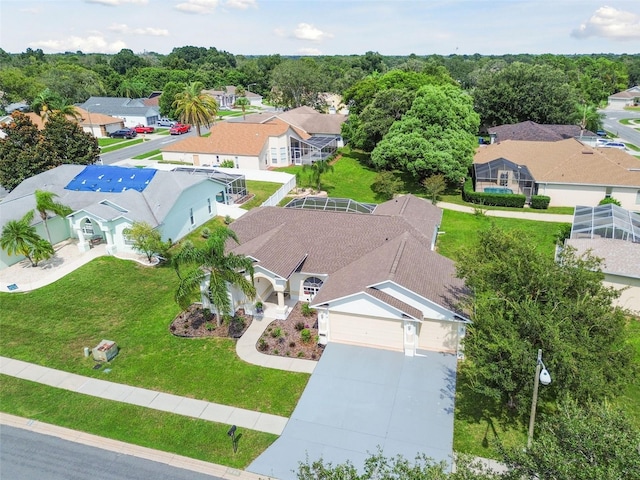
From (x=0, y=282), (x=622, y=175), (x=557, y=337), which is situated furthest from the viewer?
(x=622, y=175)

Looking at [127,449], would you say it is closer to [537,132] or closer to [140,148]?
[140,148]

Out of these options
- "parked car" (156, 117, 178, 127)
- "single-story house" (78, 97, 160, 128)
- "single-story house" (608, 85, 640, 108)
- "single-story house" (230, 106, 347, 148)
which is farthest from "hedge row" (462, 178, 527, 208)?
"single-story house" (608, 85, 640, 108)

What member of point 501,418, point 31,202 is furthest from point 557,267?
point 31,202

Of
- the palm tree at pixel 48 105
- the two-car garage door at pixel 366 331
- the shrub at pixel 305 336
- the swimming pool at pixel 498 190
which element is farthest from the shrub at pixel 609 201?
the palm tree at pixel 48 105

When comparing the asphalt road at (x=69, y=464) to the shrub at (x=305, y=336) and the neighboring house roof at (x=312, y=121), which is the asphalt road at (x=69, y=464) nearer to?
the shrub at (x=305, y=336)

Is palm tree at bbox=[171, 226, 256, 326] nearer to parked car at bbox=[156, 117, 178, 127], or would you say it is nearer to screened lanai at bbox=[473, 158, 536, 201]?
screened lanai at bbox=[473, 158, 536, 201]

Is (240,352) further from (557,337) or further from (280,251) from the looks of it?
(557,337)
